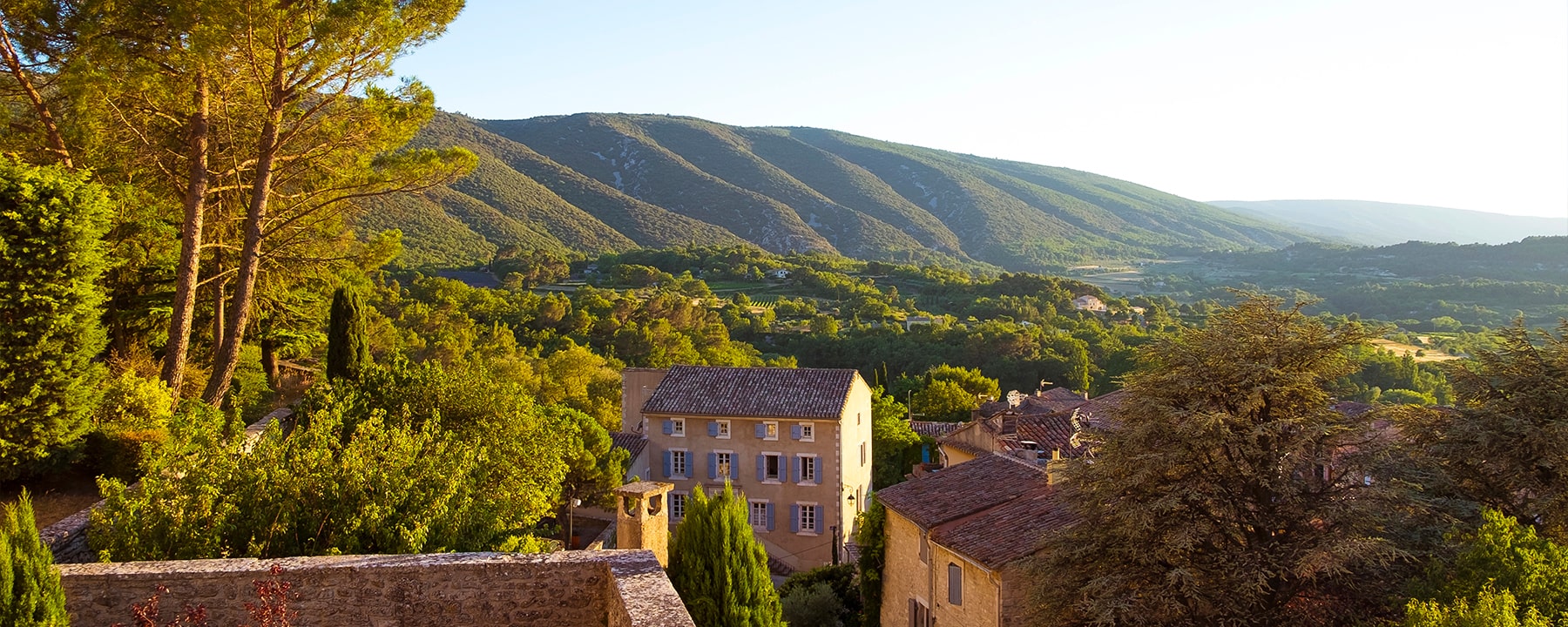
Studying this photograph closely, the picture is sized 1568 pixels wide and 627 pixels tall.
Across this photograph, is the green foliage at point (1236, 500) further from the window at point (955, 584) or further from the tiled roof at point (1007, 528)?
the window at point (955, 584)

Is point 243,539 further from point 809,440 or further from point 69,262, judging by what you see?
point 809,440

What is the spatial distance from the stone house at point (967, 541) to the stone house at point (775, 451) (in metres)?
11.4

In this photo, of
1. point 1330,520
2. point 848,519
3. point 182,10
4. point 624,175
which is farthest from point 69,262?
point 624,175

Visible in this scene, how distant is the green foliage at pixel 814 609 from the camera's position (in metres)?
23.6

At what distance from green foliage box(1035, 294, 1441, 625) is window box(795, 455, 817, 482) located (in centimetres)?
1866

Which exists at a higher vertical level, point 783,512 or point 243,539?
point 243,539

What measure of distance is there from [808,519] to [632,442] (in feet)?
22.8

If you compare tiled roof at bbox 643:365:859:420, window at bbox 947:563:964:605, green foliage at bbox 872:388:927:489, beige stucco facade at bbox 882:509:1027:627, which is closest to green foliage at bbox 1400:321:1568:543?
beige stucco facade at bbox 882:509:1027:627

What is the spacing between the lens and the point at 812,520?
34375 millimetres

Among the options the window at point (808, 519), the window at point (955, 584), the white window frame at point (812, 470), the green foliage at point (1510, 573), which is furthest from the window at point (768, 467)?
the green foliage at point (1510, 573)

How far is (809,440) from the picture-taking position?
1348 inches

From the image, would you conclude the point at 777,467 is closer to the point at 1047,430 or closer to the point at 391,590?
the point at 1047,430

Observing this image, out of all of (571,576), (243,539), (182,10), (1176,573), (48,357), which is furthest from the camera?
(182,10)

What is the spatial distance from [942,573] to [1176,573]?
18.6 ft
